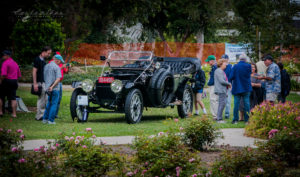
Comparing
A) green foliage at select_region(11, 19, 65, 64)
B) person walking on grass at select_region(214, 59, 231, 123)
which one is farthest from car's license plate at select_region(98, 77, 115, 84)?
green foliage at select_region(11, 19, 65, 64)

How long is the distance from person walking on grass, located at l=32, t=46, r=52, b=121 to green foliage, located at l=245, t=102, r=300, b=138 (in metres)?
5.62

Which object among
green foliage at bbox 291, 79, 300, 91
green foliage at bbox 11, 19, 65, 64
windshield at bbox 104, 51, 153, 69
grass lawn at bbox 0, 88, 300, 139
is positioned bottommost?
grass lawn at bbox 0, 88, 300, 139

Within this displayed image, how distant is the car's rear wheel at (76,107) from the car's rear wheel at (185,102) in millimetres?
2987

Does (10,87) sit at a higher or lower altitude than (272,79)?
lower

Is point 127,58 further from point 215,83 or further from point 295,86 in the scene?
point 295,86

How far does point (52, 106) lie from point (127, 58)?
3.04m

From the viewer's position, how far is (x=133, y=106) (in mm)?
11688

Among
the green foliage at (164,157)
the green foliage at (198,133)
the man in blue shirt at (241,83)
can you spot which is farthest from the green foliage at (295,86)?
the green foliage at (164,157)

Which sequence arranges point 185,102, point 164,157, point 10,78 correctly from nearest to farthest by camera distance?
point 164,157 → point 10,78 → point 185,102

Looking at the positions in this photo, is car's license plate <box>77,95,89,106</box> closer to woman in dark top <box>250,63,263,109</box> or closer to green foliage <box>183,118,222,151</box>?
green foliage <box>183,118,222,151</box>

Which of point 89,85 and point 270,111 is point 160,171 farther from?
point 89,85

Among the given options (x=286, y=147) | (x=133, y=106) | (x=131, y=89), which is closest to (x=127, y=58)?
(x=131, y=89)

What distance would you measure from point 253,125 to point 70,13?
757 cm

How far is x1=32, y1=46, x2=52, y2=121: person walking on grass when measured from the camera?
1190cm
